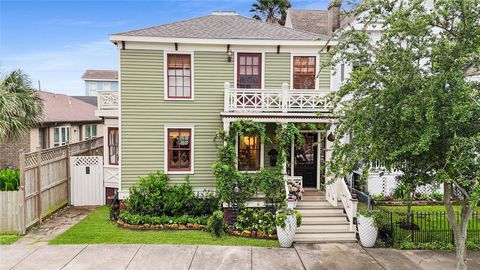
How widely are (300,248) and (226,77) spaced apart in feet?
23.3

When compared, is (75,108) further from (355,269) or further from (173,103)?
(355,269)

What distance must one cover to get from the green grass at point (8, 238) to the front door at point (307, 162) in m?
10.3

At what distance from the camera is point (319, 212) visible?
41.3 ft

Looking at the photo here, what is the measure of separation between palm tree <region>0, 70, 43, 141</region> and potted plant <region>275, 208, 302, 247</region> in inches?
434

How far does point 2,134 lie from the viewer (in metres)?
13.4

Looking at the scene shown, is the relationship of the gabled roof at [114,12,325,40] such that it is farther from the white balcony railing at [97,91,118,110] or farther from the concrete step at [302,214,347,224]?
the concrete step at [302,214,347,224]

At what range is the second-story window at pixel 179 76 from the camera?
14.0m

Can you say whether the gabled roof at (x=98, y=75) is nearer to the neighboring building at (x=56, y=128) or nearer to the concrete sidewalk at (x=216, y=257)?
the neighboring building at (x=56, y=128)

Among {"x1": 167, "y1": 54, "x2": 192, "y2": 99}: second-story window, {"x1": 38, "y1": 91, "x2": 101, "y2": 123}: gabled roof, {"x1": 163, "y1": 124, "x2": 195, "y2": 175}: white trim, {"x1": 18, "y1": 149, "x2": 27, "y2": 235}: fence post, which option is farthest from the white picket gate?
{"x1": 167, "y1": 54, "x2": 192, "y2": 99}: second-story window

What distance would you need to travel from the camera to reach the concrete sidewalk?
31.1 feet

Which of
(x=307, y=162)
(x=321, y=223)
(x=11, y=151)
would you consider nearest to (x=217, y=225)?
(x=321, y=223)

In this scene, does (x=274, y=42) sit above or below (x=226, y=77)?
above

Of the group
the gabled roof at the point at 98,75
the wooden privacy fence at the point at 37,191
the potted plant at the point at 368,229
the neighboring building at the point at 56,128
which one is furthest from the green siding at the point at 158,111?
the gabled roof at the point at 98,75

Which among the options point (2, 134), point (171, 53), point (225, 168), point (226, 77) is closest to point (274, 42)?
point (226, 77)
